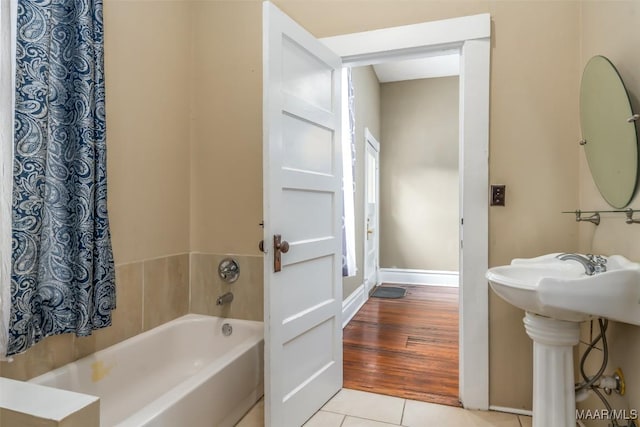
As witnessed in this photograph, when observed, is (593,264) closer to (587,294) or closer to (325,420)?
(587,294)

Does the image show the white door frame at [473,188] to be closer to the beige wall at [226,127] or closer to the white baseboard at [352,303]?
the beige wall at [226,127]

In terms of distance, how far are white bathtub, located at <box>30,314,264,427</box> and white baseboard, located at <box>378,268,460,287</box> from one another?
316 cm

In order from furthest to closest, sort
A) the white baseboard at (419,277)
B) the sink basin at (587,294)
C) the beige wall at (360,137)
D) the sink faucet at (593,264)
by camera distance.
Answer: the white baseboard at (419,277), the beige wall at (360,137), the sink faucet at (593,264), the sink basin at (587,294)

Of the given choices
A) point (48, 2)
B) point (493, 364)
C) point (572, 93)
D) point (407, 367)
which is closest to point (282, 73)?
point (48, 2)

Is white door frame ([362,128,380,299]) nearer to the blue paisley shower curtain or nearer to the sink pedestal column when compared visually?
the sink pedestal column

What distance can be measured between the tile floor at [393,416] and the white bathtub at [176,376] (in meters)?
0.27

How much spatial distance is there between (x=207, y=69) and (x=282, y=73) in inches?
38.1

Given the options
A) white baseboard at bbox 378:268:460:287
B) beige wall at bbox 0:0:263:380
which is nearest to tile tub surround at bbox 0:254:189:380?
beige wall at bbox 0:0:263:380

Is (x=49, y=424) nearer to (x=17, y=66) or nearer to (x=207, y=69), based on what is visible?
(x=17, y=66)

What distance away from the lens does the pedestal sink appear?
1.12 metres

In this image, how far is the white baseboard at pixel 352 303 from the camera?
132 inches

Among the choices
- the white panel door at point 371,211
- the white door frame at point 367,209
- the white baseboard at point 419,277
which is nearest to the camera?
the white door frame at point 367,209

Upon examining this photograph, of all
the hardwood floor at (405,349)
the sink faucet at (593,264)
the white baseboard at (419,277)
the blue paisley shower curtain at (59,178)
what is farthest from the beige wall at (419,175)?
the blue paisley shower curtain at (59,178)

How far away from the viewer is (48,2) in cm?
138
